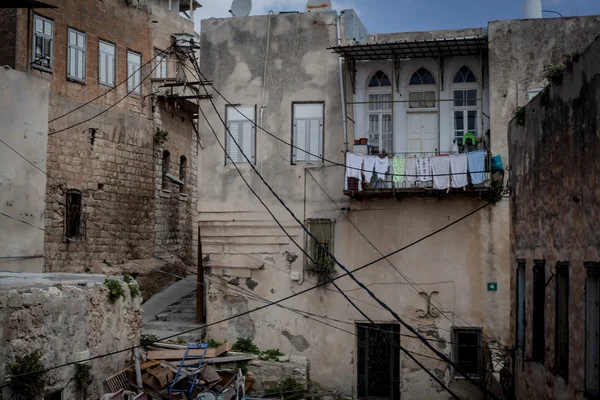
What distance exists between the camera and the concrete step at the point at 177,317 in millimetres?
19797

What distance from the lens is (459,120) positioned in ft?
57.4

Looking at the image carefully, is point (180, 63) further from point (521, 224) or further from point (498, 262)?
point (521, 224)

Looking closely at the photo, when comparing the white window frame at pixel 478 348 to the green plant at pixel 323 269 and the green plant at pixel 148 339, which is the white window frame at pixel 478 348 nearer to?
the green plant at pixel 323 269

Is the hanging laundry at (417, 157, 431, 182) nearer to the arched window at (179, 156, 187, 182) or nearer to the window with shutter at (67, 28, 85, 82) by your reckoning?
the window with shutter at (67, 28, 85, 82)

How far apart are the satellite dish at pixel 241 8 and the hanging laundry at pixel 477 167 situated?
724 cm

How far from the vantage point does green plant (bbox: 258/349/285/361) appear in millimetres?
16812

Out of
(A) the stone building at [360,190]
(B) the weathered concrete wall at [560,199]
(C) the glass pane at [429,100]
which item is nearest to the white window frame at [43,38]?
(A) the stone building at [360,190]

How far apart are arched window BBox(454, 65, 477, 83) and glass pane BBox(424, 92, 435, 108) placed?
2.19ft

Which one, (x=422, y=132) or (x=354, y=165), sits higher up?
(x=422, y=132)

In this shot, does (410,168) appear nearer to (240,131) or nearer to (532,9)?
(240,131)

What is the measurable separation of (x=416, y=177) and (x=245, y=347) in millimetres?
5928

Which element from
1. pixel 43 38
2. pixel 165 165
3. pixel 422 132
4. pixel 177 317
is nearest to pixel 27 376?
pixel 177 317

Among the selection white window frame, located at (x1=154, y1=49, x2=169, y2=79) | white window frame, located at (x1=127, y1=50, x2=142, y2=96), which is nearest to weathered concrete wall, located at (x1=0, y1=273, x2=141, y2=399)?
white window frame, located at (x1=127, y1=50, x2=142, y2=96)

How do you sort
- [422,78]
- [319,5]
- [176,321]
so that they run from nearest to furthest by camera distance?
[422,78] < [319,5] < [176,321]
